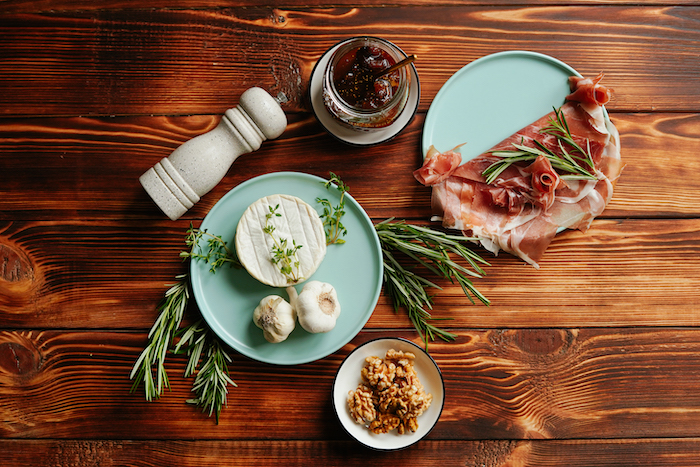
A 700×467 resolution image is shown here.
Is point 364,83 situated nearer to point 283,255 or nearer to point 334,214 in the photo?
point 334,214

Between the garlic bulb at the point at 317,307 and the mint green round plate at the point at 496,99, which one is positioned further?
the mint green round plate at the point at 496,99

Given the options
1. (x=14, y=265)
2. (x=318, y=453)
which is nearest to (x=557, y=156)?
(x=318, y=453)

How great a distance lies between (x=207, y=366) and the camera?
1.24 meters

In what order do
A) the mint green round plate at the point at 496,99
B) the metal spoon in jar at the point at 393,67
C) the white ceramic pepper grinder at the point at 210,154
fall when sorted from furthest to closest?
the mint green round plate at the point at 496,99
the white ceramic pepper grinder at the point at 210,154
the metal spoon in jar at the point at 393,67

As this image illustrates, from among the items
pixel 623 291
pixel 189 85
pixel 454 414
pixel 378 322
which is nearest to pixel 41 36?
pixel 189 85

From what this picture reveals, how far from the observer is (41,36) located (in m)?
1.31

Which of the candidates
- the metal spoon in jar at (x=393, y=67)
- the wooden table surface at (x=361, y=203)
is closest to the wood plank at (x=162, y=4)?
the wooden table surface at (x=361, y=203)

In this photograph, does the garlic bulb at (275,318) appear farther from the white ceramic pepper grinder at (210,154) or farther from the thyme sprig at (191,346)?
the white ceramic pepper grinder at (210,154)

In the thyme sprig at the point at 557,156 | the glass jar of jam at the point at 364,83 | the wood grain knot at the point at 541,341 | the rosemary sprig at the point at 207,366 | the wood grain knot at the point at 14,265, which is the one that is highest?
the glass jar of jam at the point at 364,83

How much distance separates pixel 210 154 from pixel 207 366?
21.1 inches

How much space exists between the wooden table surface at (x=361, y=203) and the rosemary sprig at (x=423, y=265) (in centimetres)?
4

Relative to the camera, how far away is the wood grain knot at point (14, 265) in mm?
1292

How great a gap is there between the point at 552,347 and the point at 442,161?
0.60 metres

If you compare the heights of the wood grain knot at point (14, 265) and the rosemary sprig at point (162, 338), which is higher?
the wood grain knot at point (14, 265)
